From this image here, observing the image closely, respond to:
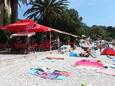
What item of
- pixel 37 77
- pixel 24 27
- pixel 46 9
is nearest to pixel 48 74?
pixel 37 77

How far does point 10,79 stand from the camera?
14508mm

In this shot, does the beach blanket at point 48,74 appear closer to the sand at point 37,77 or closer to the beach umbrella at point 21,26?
the sand at point 37,77

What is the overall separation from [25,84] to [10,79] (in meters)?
1.27

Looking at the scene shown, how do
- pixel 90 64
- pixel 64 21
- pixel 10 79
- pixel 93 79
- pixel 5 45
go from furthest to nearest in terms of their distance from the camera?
pixel 64 21
pixel 5 45
pixel 90 64
pixel 93 79
pixel 10 79

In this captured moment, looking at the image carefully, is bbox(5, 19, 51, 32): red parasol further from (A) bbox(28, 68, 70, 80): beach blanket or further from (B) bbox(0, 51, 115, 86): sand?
(A) bbox(28, 68, 70, 80): beach blanket

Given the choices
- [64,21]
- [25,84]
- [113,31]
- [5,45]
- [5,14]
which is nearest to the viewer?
[25,84]

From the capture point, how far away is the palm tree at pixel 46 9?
151ft

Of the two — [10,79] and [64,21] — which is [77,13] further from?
[10,79]

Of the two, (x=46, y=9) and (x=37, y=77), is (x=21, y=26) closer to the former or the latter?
(x=37, y=77)

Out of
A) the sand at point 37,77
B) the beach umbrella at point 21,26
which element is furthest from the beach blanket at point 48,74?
the beach umbrella at point 21,26

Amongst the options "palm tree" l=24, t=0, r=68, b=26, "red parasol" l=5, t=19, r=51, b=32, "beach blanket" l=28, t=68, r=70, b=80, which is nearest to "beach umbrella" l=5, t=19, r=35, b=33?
"red parasol" l=5, t=19, r=51, b=32

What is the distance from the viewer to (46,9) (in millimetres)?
45844

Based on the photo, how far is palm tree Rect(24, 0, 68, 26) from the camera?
4594 cm

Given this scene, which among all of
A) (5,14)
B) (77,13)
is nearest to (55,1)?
(5,14)
